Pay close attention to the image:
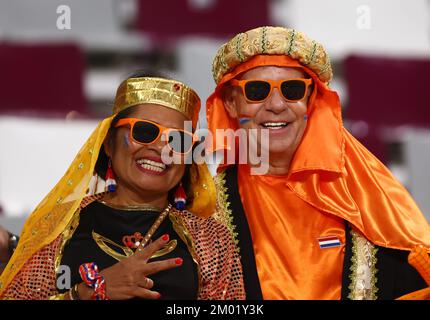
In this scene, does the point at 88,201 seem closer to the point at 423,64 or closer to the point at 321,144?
the point at 321,144

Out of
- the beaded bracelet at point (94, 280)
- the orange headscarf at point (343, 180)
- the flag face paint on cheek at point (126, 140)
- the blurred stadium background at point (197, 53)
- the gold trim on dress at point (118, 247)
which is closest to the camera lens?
the beaded bracelet at point (94, 280)

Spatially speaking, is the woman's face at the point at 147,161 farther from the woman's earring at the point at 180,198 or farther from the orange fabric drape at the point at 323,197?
the orange fabric drape at the point at 323,197

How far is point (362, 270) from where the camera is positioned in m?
2.71

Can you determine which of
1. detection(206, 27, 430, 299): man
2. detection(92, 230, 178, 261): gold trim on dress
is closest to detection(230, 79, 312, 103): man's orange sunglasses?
detection(206, 27, 430, 299): man

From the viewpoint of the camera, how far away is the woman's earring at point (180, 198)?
2699 mm

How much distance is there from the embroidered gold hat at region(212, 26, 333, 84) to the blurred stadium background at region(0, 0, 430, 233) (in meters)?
1.37

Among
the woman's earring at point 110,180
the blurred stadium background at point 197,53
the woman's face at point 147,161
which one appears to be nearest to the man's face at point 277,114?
the woman's face at point 147,161

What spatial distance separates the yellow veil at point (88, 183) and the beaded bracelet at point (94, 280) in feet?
0.63

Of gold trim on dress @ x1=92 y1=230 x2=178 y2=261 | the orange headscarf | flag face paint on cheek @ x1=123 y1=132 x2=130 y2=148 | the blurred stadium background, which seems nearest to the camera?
gold trim on dress @ x1=92 y1=230 x2=178 y2=261

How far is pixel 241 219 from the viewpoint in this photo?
280 centimetres

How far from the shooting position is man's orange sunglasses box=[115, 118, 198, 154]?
102 inches

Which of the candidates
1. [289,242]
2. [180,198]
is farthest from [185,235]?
[289,242]

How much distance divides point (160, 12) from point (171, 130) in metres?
2.54

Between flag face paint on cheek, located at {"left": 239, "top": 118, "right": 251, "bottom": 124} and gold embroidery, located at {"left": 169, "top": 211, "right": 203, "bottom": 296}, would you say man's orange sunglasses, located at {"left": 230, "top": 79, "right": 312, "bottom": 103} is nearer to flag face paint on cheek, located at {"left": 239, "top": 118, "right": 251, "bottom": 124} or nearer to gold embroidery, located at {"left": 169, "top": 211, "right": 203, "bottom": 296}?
flag face paint on cheek, located at {"left": 239, "top": 118, "right": 251, "bottom": 124}
